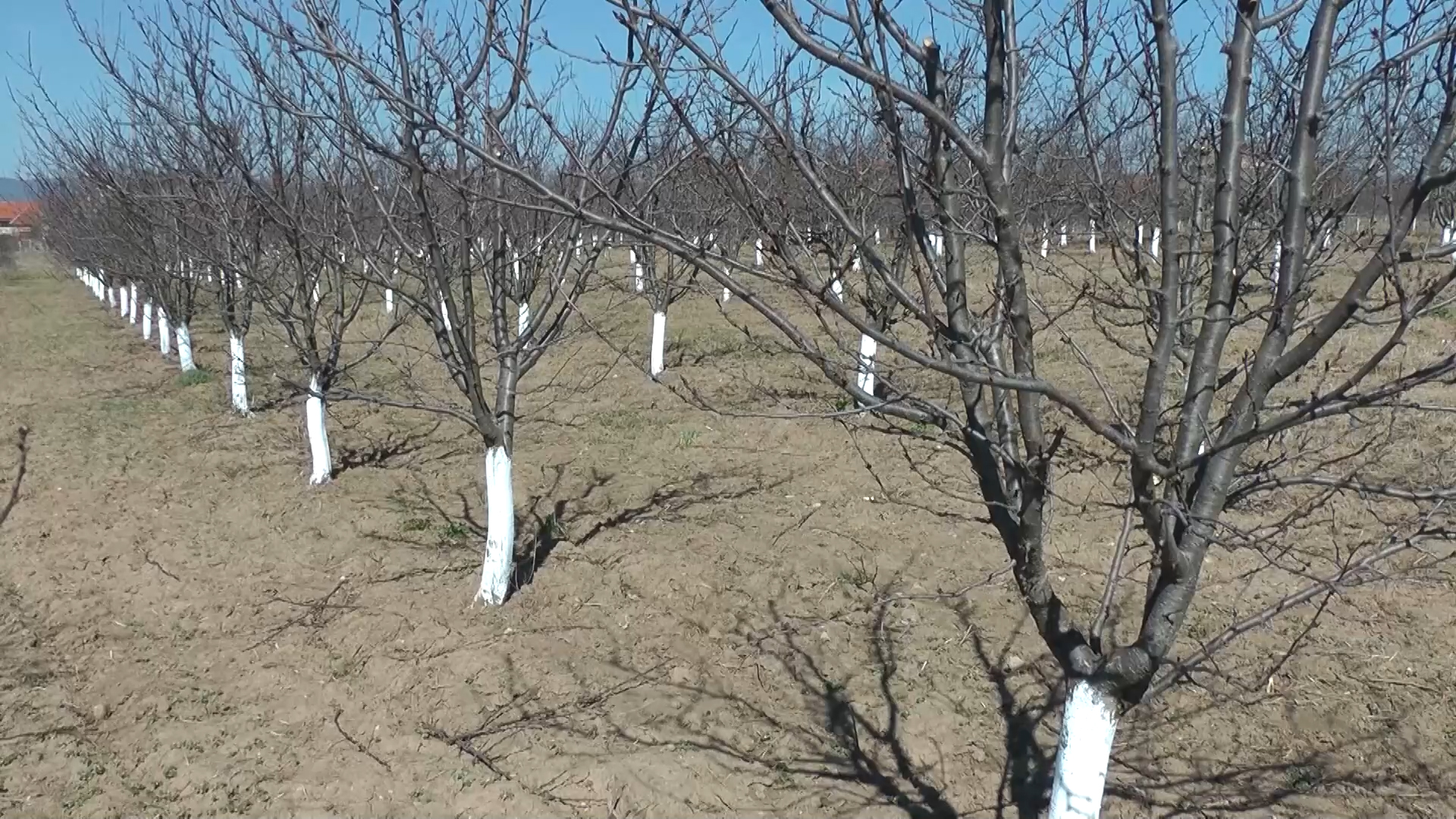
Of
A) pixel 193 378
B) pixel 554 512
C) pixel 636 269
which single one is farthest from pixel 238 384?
pixel 636 269

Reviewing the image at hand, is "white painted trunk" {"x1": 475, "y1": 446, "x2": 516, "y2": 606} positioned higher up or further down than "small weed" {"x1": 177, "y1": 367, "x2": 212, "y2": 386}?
further down

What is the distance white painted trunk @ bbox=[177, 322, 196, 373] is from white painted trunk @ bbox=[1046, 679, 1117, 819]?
11.5 metres

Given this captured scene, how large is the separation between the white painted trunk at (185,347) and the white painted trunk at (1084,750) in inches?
451

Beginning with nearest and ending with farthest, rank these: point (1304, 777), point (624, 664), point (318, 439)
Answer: point (1304, 777) < point (624, 664) < point (318, 439)

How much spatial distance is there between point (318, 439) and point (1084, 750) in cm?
608

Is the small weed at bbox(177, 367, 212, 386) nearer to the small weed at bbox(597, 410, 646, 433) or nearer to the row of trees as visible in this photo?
the small weed at bbox(597, 410, 646, 433)

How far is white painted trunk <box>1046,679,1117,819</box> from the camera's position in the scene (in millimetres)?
1957

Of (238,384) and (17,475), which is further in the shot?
(238,384)

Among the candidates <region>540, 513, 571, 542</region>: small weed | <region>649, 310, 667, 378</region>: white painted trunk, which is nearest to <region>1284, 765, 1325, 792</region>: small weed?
<region>540, 513, 571, 542</region>: small weed

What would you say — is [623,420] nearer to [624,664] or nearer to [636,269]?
[624,664]

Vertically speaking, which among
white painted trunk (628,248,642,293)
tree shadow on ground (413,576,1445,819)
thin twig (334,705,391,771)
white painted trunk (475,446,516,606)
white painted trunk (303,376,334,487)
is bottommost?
thin twig (334,705,391,771)

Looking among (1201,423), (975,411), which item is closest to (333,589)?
(975,411)

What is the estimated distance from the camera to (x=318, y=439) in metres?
6.83

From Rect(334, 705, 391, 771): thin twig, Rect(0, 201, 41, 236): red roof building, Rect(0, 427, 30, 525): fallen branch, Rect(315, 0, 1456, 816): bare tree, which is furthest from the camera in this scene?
Rect(0, 201, 41, 236): red roof building
